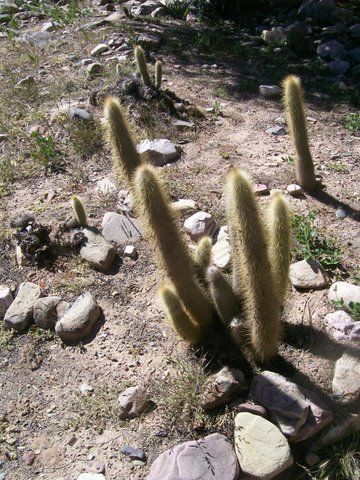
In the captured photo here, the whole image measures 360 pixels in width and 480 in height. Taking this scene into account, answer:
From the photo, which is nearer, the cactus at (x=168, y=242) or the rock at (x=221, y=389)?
the cactus at (x=168, y=242)

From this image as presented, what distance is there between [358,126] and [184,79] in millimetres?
2686

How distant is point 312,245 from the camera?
13.5ft

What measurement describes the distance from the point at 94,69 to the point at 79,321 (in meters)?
4.79

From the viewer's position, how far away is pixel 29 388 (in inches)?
143

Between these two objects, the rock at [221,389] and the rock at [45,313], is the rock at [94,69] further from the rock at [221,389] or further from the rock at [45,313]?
the rock at [221,389]

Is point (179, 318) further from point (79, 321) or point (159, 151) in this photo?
point (159, 151)

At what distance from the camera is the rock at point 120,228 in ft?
15.3

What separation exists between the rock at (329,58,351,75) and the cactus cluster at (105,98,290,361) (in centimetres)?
462

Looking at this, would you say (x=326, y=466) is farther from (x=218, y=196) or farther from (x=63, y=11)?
(x=63, y=11)

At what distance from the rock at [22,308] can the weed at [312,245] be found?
2180mm

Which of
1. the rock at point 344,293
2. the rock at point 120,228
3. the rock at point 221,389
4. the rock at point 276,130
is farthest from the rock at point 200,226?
the rock at point 276,130

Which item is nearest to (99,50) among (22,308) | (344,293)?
(22,308)

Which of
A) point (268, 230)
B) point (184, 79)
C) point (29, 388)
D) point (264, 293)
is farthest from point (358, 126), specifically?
point (29, 388)

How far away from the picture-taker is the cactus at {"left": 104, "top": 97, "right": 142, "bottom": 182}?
12.0 feet
